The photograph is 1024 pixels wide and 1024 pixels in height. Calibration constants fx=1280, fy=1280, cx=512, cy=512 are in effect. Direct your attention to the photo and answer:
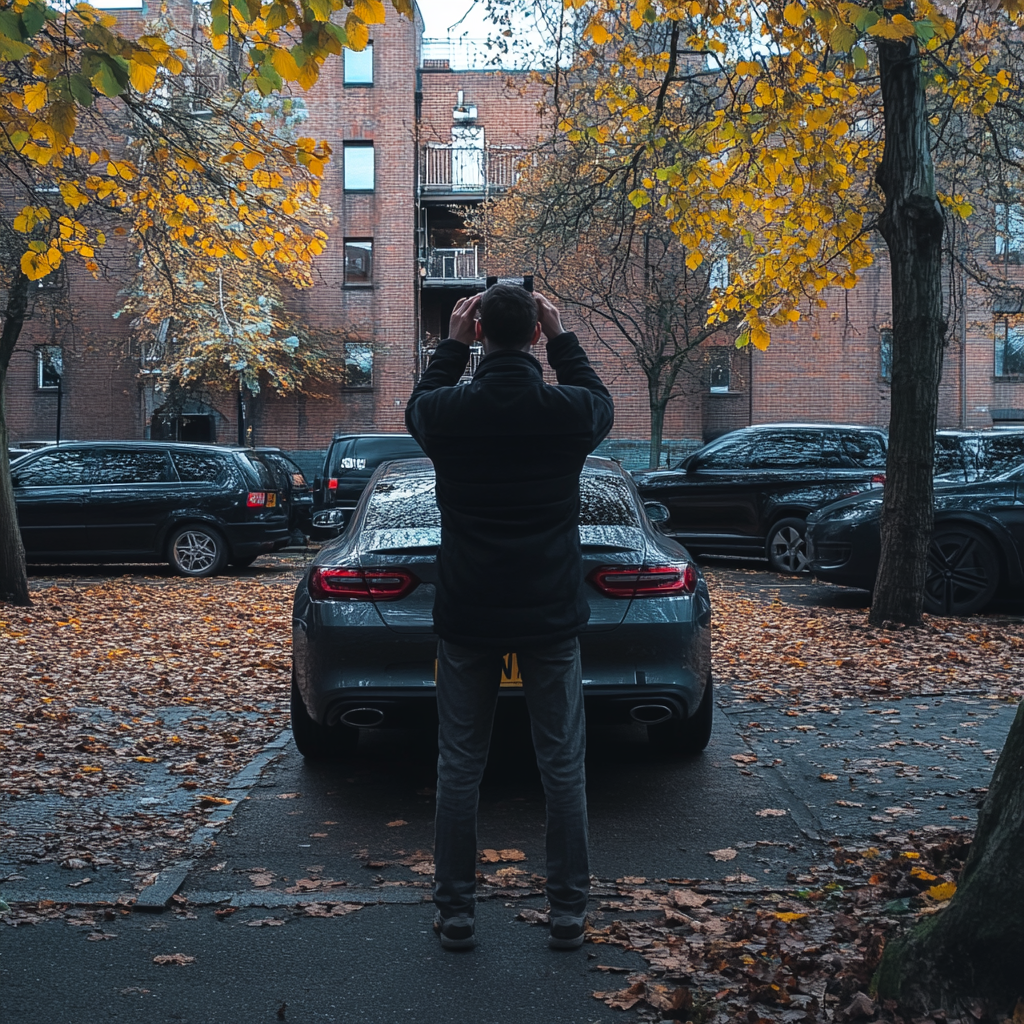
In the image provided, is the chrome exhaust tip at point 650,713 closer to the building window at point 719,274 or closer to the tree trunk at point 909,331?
the tree trunk at point 909,331

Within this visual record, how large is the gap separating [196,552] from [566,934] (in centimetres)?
1366

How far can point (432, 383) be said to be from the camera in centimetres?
405

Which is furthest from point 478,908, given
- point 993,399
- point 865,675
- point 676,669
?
point 993,399

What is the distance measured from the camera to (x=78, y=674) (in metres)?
9.41

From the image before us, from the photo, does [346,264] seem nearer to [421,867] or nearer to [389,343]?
[389,343]

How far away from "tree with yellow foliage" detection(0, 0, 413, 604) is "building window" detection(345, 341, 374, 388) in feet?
75.6

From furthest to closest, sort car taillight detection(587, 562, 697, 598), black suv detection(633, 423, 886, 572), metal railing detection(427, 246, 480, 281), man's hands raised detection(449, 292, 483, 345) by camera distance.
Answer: metal railing detection(427, 246, 480, 281), black suv detection(633, 423, 886, 572), car taillight detection(587, 562, 697, 598), man's hands raised detection(449, 292, 483, 345)

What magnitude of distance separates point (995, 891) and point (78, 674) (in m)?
7.69

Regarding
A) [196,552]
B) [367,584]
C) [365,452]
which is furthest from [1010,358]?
[367,584]

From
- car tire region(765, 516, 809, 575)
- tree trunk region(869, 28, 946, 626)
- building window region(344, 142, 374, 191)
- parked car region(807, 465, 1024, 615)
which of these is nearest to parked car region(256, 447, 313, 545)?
car tire region(765, 516, 809, 575)

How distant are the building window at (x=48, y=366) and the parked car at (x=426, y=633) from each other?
37016mm

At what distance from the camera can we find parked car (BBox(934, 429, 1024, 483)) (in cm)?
1341

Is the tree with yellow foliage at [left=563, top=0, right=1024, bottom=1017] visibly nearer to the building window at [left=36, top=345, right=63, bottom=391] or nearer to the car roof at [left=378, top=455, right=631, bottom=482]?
the car roof at [left=378, top=455, right=631, bottom=482]

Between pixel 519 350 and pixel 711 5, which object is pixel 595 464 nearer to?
pixel 519 350
